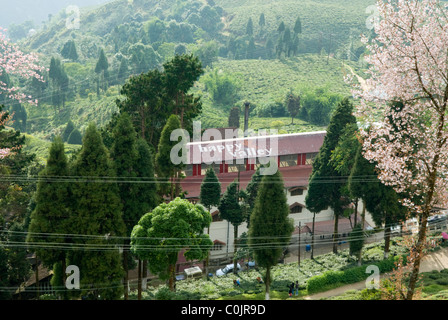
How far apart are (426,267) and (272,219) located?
40.5 feet

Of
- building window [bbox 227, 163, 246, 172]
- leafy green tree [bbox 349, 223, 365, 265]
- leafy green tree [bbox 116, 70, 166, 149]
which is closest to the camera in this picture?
leafy green tree [bbox 349, 223, 365, 265]

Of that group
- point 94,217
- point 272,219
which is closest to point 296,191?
point 272,219

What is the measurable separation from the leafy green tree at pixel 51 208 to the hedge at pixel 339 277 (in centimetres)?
1613

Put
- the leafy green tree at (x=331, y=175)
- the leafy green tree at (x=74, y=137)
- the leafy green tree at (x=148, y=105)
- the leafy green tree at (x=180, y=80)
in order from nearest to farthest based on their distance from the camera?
the leafy green tree at (x=331, y=175) < the leafy green tree at (x=180, y=80) < the leafy green tree at (x=148, y=105) < the leafy green tree at (x=74, y=137)

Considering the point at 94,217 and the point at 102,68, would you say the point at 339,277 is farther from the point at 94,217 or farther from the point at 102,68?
the point at 102,68

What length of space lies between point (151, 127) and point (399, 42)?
93.0 feet

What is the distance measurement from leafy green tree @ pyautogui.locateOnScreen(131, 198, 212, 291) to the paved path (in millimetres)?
8819

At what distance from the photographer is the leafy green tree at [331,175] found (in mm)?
37531

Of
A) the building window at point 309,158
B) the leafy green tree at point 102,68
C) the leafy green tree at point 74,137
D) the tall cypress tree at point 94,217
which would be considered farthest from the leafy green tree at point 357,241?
the leafy green tree at point 102,68

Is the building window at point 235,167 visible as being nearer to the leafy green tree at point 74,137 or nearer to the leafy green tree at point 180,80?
the leafy green tree at point 180,80

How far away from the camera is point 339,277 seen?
32.0 meters

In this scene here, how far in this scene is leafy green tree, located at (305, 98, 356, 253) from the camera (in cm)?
3753

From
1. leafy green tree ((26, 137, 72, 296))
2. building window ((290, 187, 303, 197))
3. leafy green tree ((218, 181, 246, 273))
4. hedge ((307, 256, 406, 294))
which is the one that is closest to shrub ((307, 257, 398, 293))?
hedge ((307, 256, 406, 294))

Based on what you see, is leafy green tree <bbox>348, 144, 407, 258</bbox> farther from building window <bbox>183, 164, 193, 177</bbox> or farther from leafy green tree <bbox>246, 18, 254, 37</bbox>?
leafy green tree <bbox>246, 18, 254, 37</bbox>
